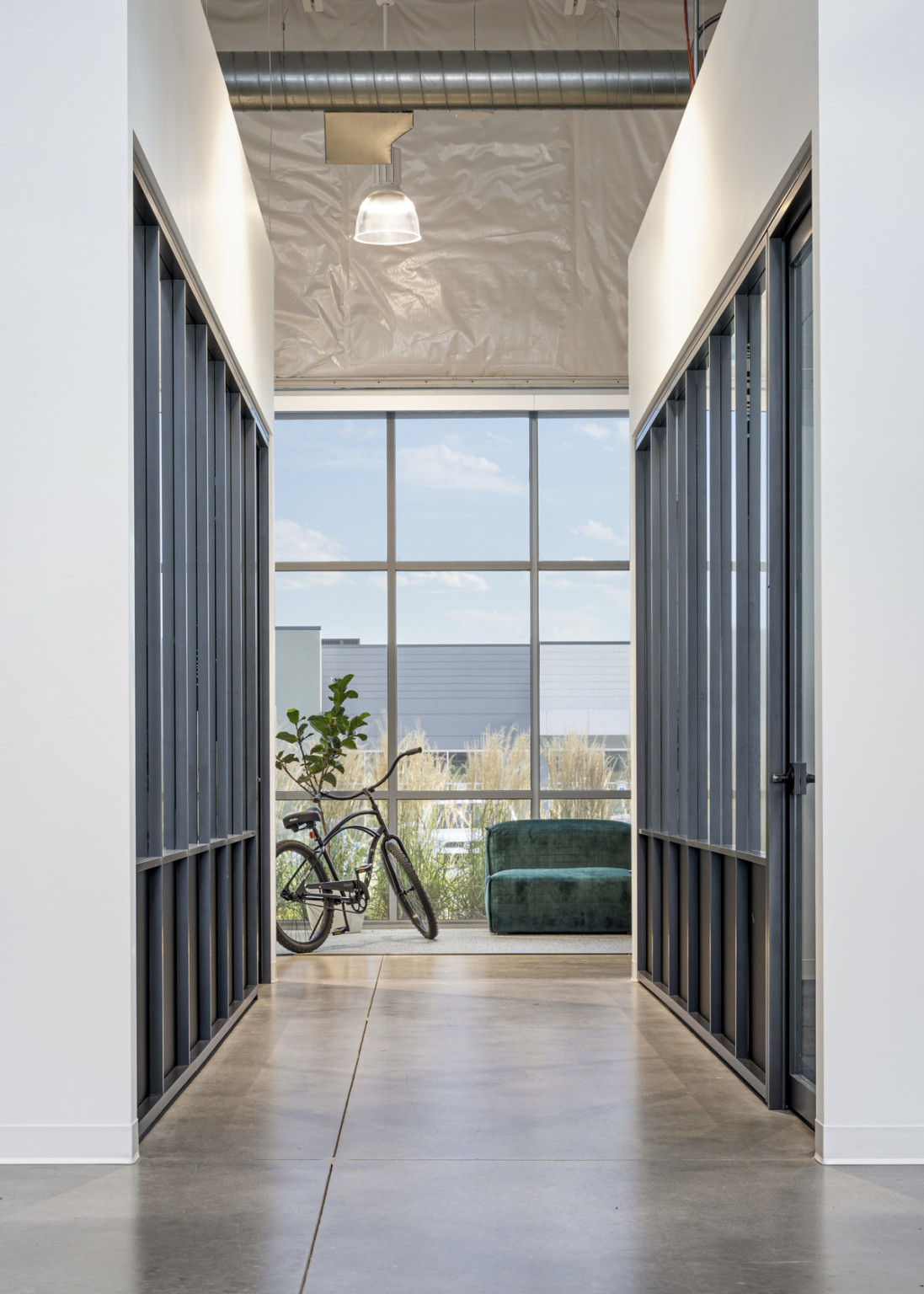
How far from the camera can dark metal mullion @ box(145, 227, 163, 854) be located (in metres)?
3.83

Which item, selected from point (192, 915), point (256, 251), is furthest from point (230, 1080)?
point (256, 251)

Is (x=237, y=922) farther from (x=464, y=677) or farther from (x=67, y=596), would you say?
(x=464, y=677)

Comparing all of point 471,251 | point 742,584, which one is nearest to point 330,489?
point 471,251

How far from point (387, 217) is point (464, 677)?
3.58 metres

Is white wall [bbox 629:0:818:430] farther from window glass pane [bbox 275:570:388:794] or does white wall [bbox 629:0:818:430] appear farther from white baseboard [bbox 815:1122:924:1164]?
window glass pane [bbox 275:570:388:794]

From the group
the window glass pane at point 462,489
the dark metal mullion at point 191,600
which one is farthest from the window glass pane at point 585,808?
the dark metal mullion at point 191,600

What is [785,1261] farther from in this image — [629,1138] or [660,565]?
[660,565]

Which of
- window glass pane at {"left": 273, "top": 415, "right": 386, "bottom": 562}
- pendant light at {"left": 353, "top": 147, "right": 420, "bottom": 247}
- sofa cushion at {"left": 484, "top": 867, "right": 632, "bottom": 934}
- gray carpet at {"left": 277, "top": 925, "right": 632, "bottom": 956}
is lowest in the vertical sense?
gray carpet at {"left": 277, "top": 925, "right": 632, "bottom": 956}

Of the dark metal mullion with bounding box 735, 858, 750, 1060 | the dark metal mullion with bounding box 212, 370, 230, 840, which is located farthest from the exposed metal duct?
the dark metal mullion with bounding box 735, 858, 750, 1060

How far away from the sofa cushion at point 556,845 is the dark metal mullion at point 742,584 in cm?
405

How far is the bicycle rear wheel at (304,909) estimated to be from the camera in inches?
301

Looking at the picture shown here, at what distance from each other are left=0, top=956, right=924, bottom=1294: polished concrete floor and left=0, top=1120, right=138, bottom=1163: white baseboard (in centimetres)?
5

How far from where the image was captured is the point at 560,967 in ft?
22.6

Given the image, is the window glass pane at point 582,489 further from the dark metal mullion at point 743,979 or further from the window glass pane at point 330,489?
the dark metal mullion at point 743,979
